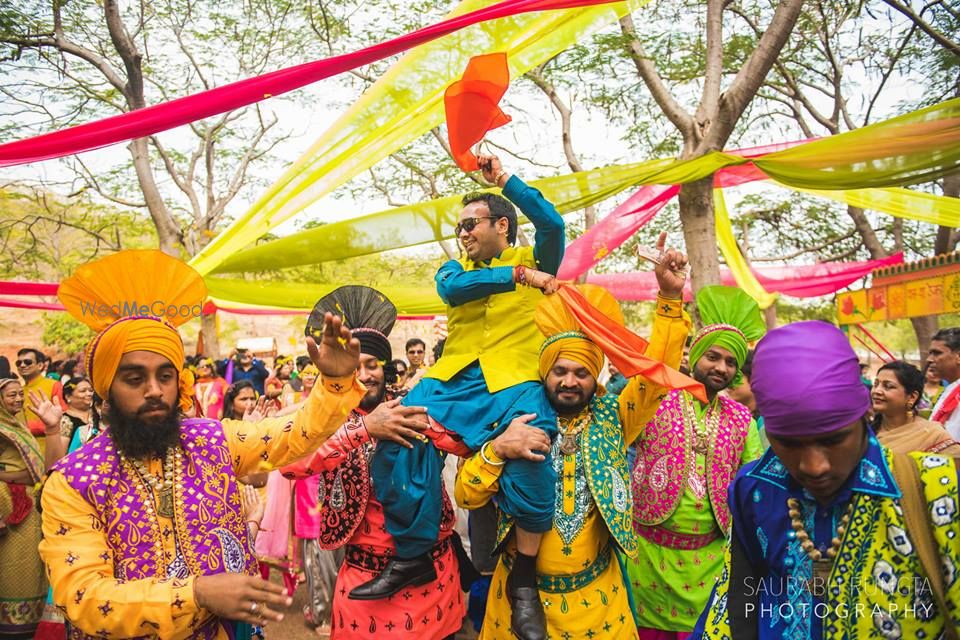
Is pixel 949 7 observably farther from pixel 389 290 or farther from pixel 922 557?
pixel 922 557

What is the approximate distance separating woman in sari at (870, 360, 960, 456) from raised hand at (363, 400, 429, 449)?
9.34 feet

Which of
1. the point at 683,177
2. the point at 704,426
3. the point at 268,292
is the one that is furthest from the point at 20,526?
the point at 683,177

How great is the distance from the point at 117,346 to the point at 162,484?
0.48 metres

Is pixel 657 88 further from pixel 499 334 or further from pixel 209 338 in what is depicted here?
pixel 209 338

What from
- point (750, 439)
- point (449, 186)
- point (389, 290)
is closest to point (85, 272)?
point (750, 439)

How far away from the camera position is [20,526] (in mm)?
3529

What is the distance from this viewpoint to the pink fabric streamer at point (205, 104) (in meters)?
3.12

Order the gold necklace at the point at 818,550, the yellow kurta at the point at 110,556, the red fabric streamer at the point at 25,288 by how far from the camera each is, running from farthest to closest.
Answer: the red fabric streamer at the point at 25,288 < the yellow kurta at the point at 110,556 < the gold necklace at the point at 818,550

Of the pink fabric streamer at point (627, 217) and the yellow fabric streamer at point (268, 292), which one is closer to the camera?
the yellow fabric streamer at point (268, 292)

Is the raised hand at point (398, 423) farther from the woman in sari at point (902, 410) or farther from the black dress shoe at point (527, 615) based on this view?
the woman in sari at point (902, 410)

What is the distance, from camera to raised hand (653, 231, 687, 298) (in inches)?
105

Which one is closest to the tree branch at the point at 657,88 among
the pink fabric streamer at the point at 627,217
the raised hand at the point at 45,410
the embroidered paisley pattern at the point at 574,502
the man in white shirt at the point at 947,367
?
the pink fabric streamer at the point at 627,217

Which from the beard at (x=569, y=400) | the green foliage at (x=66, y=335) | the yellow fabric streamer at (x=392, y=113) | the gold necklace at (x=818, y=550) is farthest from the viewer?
the green foliage at (x=66, y=335)

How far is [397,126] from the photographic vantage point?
4246 mm
